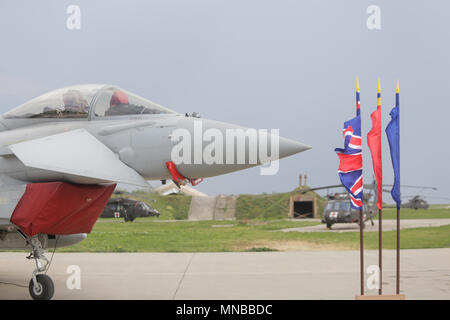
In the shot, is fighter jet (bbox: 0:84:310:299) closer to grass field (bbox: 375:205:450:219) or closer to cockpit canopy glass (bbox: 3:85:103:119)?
cockpit canopy glass (bbox: 3:85:103:119)

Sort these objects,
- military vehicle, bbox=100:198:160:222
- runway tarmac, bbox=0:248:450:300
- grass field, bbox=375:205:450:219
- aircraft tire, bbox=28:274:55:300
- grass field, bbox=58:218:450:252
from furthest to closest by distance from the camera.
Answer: grass field, bbox=375:205:450:219
military vehicle, bbox=100:198:160:222
grass field, bbox=58:218:450:252
runway tarmac, bbox=0:248:450:300
aircraft tire, bbox=28:274:55:300

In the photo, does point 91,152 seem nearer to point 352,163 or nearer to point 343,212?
point 352,163

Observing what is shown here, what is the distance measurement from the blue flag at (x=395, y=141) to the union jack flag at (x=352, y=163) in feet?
1.27

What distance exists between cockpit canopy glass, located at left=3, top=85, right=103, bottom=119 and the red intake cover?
101cm

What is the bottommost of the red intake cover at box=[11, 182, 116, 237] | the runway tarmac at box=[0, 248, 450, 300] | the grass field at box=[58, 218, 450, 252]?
the grass field at box=[58, 218, 450, 252]

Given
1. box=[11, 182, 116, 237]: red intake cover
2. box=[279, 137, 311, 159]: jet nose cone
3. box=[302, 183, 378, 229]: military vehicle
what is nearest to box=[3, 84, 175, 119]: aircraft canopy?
box=[11, 182, 116, 237]: red intake cover

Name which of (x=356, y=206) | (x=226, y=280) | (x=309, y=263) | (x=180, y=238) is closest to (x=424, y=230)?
(x=180, y=238)

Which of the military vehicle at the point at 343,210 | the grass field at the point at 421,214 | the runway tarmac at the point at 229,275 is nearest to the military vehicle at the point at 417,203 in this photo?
the grass field at the point at 421,214

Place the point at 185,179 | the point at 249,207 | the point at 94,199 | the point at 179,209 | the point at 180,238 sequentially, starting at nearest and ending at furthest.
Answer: the point at 185,179 < the point at 94,199 < the point at 180,238 < the point at 249,207 < the point at 179,209

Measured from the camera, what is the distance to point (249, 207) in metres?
39.3

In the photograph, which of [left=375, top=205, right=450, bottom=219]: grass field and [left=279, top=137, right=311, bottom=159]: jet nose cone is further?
[left=375, top=205, right=450, bottom=219]: grass field

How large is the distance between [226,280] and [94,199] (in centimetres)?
315

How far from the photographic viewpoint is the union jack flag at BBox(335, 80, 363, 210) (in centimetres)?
599
